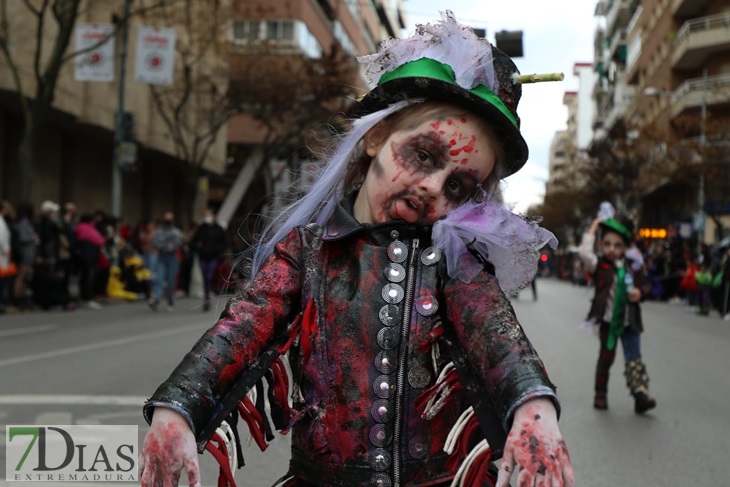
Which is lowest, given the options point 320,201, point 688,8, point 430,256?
point 430,256

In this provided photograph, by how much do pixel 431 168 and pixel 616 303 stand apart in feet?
20.1

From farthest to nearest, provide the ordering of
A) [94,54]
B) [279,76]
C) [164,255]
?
[279,76] < [94,54] < [164,255]

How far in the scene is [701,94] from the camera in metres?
41.2

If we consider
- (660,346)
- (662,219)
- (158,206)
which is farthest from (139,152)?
(662,219)

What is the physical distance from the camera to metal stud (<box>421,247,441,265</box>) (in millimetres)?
2080

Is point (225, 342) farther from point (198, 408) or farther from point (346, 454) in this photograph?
point (346, 454)

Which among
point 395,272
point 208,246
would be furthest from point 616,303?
point 208,246

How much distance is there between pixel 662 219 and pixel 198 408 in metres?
53.3

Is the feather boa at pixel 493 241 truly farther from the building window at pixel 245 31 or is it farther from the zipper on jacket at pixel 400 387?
the building window at pixel 245 31

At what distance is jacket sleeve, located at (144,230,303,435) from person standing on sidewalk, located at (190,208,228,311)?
1544 centimetres

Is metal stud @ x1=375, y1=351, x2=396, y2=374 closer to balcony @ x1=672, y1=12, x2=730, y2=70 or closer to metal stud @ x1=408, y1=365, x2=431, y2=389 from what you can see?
metal stud @ x1=408, y1=365, x2=431, y2=389

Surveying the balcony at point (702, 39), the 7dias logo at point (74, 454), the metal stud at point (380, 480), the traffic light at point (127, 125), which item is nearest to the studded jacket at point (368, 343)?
the metal stud at point (380, 480)

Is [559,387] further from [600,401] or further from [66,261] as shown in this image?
[66,261]

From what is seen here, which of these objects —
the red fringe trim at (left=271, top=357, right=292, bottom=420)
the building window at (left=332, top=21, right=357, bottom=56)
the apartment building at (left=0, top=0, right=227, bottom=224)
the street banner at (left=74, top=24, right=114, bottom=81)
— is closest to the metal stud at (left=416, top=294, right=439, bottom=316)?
the red fringe trim at (left=271, top=357, right=292, bottom=420)
